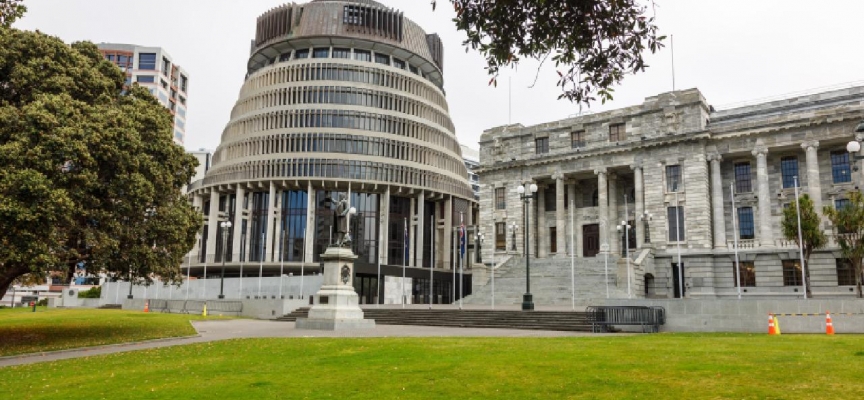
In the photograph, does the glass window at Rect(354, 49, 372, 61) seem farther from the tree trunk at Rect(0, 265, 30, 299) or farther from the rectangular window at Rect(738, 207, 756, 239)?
the tree trunk at Rect(0, 265, 30, 299)

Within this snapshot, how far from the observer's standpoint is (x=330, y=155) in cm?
7512

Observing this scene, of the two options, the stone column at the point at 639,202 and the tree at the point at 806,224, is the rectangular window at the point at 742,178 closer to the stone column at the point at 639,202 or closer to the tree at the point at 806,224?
the stone column at the point at 639,202

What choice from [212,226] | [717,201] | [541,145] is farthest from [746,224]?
[212,226]

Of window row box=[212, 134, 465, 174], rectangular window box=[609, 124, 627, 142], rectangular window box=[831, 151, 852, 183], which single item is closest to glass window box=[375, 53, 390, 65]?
window row box=[212, 134, 465, 174]

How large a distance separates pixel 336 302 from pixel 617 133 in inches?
1495

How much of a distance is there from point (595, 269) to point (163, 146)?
36639 millimetres

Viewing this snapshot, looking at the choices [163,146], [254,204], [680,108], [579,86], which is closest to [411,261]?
[254,204]

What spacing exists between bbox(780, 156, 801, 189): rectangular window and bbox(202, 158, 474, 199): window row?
40.1 m

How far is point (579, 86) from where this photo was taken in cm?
1091

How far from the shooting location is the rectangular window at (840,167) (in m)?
49.1

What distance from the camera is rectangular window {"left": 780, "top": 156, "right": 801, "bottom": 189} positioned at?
169ft

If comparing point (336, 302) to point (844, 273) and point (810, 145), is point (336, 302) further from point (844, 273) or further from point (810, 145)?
point (810, 145)

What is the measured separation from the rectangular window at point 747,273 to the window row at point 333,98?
44448mm

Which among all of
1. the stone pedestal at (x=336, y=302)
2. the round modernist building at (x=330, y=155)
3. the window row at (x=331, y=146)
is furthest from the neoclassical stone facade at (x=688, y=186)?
the stone pedestal at (x=336, y=302)
